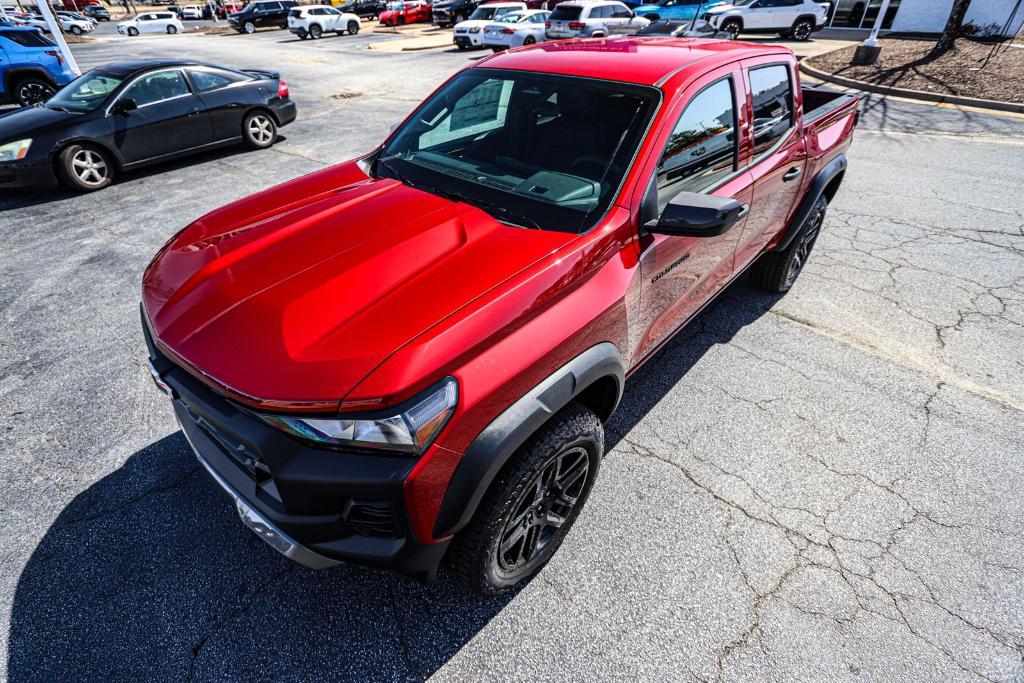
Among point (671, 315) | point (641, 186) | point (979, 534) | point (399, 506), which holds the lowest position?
point (979, 534)

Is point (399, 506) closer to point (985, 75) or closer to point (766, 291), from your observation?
point (766, 291)

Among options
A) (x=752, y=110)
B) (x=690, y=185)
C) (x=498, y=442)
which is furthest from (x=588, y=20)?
(x=498, y=442)

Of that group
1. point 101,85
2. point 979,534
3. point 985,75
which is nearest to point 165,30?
point 101,85

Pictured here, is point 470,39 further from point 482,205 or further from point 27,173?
point 482,205

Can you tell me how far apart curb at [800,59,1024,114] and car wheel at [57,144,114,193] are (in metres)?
14.4

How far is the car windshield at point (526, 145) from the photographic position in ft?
7.54

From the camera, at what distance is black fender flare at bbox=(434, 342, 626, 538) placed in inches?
65.9

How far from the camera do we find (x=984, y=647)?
6.84 ft

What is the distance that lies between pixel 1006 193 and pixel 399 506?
834 cm

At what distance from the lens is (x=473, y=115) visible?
10.0 ft

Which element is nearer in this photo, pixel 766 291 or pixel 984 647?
pixel 984 647

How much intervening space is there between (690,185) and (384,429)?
6.29ft

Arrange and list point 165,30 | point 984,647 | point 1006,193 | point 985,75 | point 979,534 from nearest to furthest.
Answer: point 984,647 → point 979,534 → point 1006,193 → point 985,75 → point 165,30

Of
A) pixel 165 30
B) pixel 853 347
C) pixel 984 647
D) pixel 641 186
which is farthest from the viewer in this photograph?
pixel 165 30
